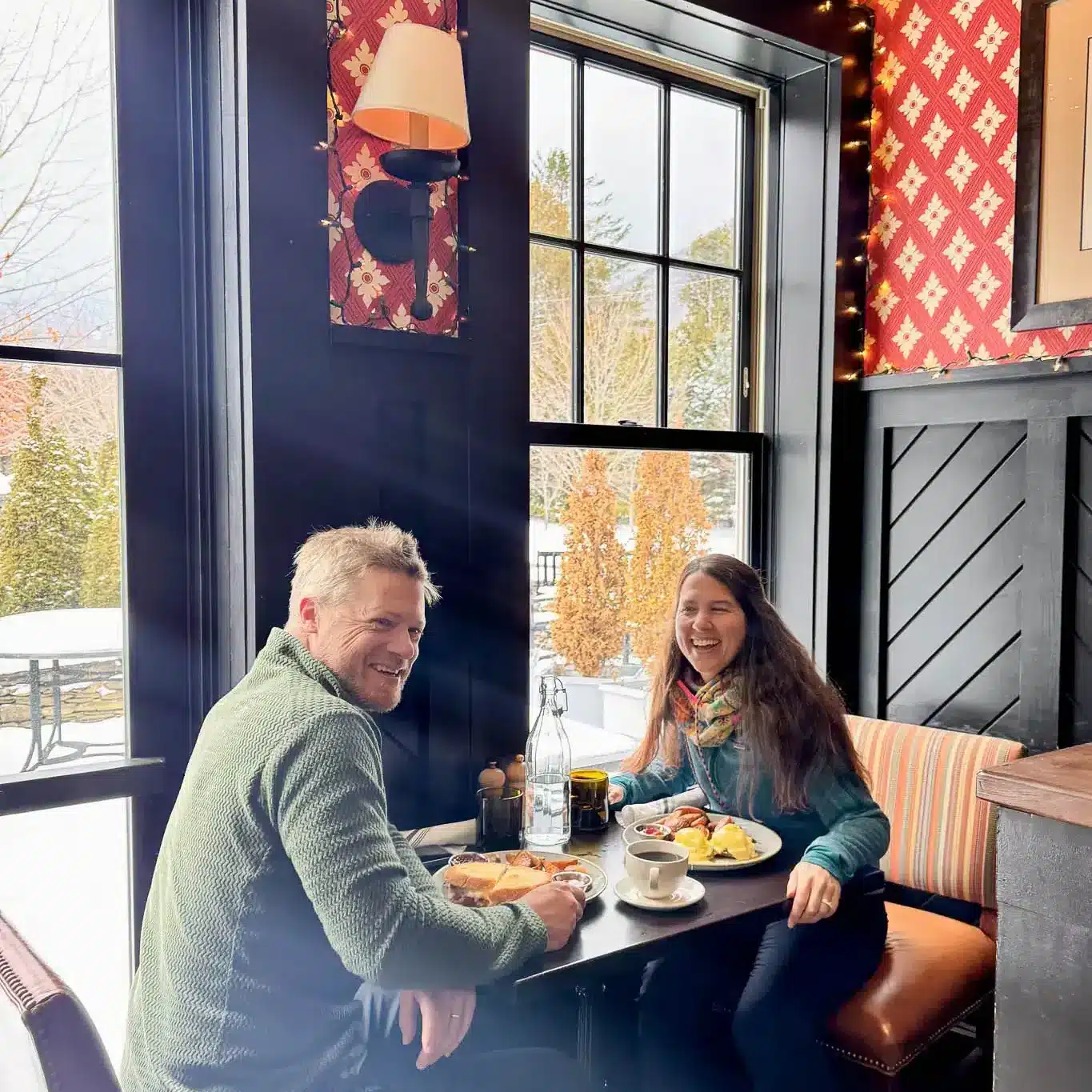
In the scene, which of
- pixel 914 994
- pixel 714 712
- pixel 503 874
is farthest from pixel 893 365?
pixel 503 874

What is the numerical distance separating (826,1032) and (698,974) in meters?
0.27

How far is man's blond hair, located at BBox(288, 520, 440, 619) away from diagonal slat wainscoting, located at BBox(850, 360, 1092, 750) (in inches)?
69.9

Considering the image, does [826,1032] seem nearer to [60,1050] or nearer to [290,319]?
[60,1050]

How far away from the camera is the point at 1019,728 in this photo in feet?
8.68

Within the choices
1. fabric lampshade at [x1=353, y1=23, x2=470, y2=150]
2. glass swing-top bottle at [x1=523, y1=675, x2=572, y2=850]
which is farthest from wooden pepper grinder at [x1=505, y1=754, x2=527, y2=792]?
fabric lampshade at [x1=353, y1=23, x2=470, y2=150]

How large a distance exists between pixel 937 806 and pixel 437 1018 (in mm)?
1559

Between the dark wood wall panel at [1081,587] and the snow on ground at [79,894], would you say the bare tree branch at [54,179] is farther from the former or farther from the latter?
the dark wood wall panel at [1081,587]

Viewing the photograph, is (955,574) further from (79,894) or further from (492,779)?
(79,894)

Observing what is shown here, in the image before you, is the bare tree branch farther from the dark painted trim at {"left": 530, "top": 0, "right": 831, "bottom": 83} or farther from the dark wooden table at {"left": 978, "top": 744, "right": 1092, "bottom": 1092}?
the dark wooden table at {"left": 978, "top": 744, "right": 1092, "bottom": 1092}

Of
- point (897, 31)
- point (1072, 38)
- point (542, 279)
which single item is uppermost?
point (897, 31)

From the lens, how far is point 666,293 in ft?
9.48

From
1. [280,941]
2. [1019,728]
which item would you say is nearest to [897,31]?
[1019,728]

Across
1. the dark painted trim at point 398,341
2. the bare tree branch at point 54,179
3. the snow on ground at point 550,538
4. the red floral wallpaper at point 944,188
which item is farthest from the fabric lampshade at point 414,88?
the red floral wallpaper at point 944,188

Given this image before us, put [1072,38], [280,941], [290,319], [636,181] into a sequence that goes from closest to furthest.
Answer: [280,941] → [290,319] → [1072,38] → [636,181]
